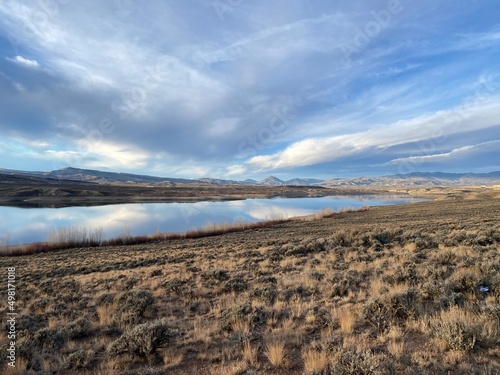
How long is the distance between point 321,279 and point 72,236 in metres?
22.8

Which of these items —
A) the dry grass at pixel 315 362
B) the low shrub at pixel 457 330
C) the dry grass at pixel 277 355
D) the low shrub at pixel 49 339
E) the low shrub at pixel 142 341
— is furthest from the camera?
the low shrub at pixel 49 339

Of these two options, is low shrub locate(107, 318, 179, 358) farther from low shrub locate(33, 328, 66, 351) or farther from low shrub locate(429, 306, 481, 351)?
low shrub locate(429, 306, 481, 351)

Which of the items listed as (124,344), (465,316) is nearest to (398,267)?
(465,316)

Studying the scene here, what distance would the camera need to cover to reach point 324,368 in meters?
3.72

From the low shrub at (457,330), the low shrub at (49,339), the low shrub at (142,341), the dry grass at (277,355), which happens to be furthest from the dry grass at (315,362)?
the low shrub at (49,339)

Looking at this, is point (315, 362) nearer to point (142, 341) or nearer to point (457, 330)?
point (457, 330)

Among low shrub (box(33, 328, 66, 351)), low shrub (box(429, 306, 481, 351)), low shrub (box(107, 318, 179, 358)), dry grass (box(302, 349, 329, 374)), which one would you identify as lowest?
low shrub (box(33, 328, 66, 351))

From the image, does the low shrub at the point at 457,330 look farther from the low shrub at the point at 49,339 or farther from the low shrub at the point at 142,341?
the low shrub at the point at 49,339

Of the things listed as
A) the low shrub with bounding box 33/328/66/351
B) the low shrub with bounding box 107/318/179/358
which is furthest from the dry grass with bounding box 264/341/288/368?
the low shrub with bounding box 33/328/66/351

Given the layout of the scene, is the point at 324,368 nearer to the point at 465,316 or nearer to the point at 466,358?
the point at 466,358

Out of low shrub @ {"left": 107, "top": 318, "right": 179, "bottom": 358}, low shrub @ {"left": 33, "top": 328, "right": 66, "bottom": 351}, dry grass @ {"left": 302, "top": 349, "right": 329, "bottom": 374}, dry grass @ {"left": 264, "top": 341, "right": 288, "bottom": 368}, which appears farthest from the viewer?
low shrub @ {"left": 33, "top": 328, "right": 66, "bottom": 351}

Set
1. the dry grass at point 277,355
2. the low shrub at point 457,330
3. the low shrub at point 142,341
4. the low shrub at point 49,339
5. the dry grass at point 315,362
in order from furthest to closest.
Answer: the low shrub at point 49,339 < the low shrub at point 142,341 < the dry grass at point 277,355 < the low shrub at point 457,330 < the dry grass at point 315,362

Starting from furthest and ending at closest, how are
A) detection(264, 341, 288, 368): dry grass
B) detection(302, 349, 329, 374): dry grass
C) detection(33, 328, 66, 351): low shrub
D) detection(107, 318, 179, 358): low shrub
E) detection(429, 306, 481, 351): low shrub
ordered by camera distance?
1. detection(33, 328, 66, 351): low shrub
2. detection(107, 318, 179, 358): low shrub
3. detection(264, 341, 288, 368): dry grass
4. detection(429, 306, 481, 351): low shrub
5. detection(302, 349, 329, 374): dry grass

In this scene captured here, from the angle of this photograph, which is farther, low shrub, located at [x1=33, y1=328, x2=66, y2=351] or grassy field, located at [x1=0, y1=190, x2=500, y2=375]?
low shrub, located at [x1=33, y1=328, x2=66, y2=351]
